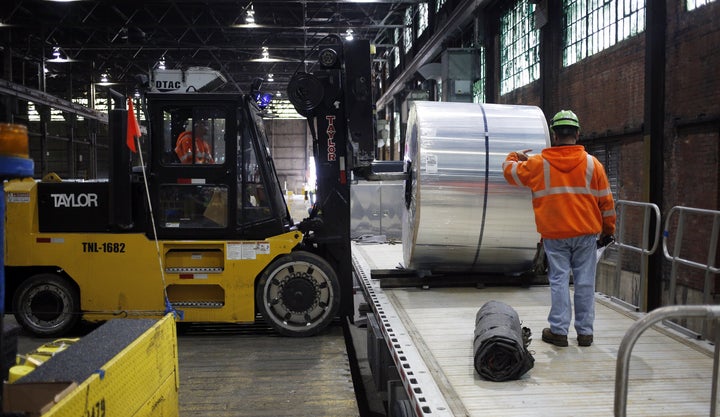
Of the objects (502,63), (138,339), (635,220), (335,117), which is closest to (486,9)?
→ (502,63)

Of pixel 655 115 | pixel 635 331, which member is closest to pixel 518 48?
pixel 655 115

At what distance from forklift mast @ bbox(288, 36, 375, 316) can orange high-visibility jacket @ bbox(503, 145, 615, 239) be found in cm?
248

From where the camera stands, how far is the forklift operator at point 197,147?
591 cm

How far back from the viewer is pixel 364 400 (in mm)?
6168

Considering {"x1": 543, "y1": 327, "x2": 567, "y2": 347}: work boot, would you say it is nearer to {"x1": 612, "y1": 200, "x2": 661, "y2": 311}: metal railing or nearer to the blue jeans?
the blue jeans

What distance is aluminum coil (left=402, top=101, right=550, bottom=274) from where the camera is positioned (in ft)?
18.3

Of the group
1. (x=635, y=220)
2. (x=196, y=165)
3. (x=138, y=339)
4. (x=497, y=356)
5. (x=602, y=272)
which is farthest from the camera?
(x=602, y=272)

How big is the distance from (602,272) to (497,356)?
8.13 metres

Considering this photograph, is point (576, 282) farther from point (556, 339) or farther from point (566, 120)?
point (566, 120)

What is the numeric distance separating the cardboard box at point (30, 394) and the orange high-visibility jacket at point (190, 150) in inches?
153

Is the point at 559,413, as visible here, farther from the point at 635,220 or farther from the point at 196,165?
the point at 635,220

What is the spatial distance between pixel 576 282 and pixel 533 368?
839 mm

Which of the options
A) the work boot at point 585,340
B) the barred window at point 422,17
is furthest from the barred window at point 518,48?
the work boot at point 585,340

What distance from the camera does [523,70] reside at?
47.9 ft
